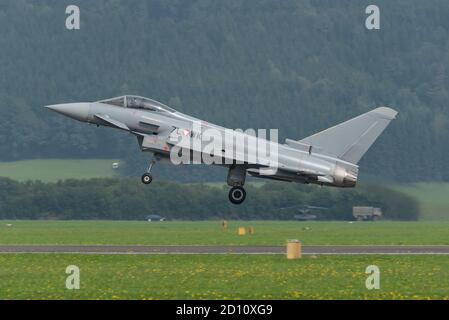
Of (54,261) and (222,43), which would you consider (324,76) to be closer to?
(222,43)

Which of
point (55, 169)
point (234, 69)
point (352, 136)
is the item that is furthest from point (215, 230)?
point (234, 69)

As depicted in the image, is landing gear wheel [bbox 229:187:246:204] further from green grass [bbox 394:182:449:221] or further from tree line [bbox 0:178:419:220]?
tree line [bbox 0:178:419:220]

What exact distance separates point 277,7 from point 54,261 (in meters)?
149

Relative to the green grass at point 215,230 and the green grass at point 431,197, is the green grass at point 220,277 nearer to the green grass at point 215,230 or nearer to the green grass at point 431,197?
the green grass at point 215,230

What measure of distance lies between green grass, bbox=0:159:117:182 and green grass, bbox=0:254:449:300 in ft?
219

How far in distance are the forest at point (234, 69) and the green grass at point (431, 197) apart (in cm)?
129

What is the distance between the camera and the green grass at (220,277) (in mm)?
27625

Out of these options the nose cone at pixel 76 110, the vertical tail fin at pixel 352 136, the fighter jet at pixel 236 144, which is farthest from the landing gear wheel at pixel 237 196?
the nose cone at pixel 76 110

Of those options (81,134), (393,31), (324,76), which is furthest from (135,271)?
(393,31)

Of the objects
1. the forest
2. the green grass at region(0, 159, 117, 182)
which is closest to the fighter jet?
the forest

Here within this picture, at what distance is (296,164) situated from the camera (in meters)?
42.7

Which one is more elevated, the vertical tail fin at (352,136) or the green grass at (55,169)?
the green grass at (55,169)

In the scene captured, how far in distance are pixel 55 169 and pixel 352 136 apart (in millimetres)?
70723

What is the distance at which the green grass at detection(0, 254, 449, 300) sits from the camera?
2762cm
